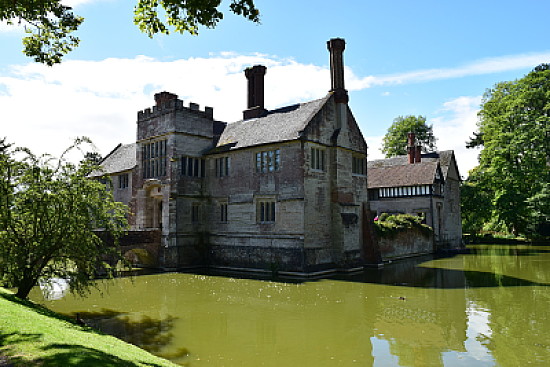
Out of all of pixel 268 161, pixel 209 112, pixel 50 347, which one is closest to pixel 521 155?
pixel 268 161

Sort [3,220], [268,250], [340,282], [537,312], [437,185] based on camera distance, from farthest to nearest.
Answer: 1. [437,185]
2. [268,250]
3. [340,282]
4. [537,312]
5. [3,220]

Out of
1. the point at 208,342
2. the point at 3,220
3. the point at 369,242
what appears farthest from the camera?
the point at 369,242

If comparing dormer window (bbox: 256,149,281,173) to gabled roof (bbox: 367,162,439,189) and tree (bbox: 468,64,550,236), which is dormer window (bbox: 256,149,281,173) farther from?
tree (bbox: 468,64,550,236)

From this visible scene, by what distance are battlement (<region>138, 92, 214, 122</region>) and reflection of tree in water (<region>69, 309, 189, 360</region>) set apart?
1567 cm

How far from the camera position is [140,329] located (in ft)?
39.0

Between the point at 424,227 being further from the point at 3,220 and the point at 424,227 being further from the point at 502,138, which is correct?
the point at 3,220

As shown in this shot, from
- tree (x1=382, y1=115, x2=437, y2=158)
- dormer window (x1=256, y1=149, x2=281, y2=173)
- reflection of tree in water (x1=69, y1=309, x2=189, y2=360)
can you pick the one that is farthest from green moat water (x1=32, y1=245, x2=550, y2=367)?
tree (x1=382, y1=115, x2=437, y2=158)

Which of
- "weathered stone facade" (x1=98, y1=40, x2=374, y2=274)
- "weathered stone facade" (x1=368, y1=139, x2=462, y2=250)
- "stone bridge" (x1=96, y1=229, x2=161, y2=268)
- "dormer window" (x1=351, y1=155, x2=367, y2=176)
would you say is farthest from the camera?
"weathered stone facade" (x1=368, y1=139, x2=462, y2=250)

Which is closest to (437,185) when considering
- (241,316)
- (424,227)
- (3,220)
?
(424,227)

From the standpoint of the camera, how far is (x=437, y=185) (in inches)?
1491

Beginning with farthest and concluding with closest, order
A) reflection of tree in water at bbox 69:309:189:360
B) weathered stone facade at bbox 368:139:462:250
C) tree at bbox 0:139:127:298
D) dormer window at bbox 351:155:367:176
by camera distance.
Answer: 1. weathered stone facade at bbox 368:139:462:250
2. dormer window at bbox 351:155:367:176
3. tree at bbox 0:139:127:298
4. reflection of tree in water at bbox 69:309:189:360

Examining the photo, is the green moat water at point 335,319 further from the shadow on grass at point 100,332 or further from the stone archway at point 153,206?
the stone archway at point 153,206

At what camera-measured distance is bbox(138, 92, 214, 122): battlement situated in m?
26.5

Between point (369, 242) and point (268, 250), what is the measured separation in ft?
23.6
